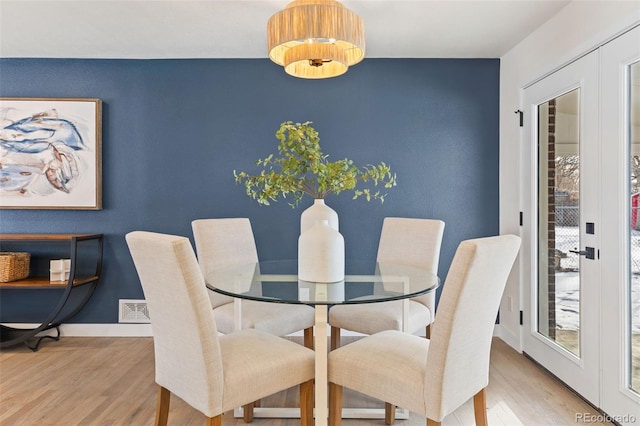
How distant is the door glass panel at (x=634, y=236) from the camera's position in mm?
2025

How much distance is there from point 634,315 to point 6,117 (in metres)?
4.71

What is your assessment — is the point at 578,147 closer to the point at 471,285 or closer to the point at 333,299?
the point at 471,285

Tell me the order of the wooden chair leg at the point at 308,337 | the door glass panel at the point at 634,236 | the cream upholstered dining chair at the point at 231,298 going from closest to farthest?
the door glass panel at the point at 634,236, the cream upholstered dining chair at the point at 231,298, the wooden chair leg at the point at 308,337

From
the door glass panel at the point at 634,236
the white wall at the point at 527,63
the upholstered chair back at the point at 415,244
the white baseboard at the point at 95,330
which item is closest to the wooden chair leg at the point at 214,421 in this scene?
the upholstered chair back at the point at 415,244

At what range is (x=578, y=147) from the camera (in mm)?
2457

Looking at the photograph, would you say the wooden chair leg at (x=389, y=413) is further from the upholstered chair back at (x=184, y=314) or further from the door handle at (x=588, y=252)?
the door handle at (x=588, y=252)

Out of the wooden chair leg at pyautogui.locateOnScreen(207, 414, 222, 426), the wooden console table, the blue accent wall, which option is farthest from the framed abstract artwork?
the wooden chair leg at pyautogui.locateOnScreen(207, 414, 222, 426)

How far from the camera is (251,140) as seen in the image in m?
3.58

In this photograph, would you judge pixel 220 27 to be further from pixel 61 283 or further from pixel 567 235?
pixel 567 235

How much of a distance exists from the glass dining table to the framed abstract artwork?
2.02 metres

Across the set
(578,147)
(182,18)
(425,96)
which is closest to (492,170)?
(425,96)

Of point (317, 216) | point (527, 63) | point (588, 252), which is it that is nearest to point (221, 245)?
point (317, 216)

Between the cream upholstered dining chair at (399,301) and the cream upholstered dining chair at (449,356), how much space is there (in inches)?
23.2

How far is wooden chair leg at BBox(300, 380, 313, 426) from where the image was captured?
5.54ft
